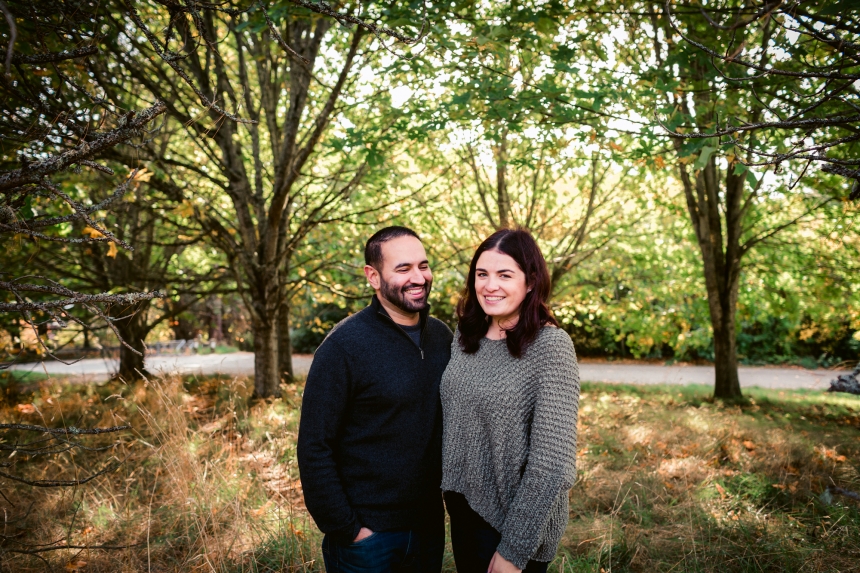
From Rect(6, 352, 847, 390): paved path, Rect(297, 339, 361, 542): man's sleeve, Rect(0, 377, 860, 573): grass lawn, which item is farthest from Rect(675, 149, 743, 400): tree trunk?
Rect(297, 339, 361, 542): man's sleeve

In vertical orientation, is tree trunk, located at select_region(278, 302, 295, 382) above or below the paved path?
above

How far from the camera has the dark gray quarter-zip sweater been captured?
2174mm

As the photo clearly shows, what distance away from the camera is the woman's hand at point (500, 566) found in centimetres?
191

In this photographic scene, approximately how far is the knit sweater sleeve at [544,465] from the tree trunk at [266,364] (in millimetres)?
5619

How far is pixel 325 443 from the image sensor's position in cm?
221

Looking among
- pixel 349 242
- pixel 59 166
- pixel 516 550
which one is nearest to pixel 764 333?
pixel 349 242

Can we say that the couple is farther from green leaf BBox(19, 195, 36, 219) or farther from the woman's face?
green leaf BBox(19, 195, 36, 219)

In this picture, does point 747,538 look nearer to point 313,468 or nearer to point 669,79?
point 313,468

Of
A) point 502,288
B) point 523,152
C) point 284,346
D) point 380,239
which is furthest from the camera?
point 284,346

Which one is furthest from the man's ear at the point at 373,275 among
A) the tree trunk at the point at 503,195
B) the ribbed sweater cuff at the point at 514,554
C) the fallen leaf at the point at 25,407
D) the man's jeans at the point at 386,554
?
the tree trunk at the point at 503,195

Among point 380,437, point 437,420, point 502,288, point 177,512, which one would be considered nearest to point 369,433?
point 380,437

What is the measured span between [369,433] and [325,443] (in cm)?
19

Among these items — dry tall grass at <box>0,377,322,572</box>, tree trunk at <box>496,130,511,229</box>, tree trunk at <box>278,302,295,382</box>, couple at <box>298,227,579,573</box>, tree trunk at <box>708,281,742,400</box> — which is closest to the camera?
couple at <box>298,227,579,573</box>

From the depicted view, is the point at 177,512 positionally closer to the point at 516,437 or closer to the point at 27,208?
the point at 27,208
